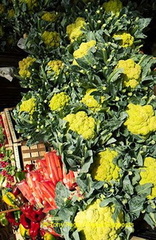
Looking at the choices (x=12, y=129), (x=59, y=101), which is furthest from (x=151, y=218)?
(x=12, y=129)

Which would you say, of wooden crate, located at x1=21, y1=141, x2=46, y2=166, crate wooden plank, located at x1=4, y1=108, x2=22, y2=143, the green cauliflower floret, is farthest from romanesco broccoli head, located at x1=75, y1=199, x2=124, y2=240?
crate wooden plank, located at x1=4, y1=108, x2=22, y2=143

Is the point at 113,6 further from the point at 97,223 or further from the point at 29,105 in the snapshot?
the point at 97,223

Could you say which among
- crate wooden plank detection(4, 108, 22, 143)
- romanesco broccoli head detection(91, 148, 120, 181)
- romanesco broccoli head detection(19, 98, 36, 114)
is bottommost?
romanesco broccoli head detection(91, 148, 120, 181)

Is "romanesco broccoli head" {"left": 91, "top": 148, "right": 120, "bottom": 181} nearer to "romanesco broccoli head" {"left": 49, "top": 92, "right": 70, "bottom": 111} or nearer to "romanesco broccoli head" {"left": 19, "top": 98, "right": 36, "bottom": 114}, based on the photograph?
"romanesco broccoli head" {"left": 49, "top": 92, "right": 70, "bottom": 111}

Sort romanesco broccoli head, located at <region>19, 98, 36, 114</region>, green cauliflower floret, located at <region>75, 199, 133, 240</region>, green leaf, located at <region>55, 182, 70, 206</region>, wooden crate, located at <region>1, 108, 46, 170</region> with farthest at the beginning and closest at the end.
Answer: wooden crate, located at <region>1, 108, 46, 170</region>
romanesco broccoli head, located at <region>19, 98, 36, 114</region>
green leaf, located at <region>55, 182, 70, 206</region>
green cauliflower floret, located at <region>75, 199, 133, 240</region>

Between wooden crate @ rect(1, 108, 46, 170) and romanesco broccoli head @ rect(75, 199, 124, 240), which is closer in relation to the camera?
romanesco broccoli head @ rect(75, 199, 124, 240)

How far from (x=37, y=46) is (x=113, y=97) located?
83 centimetres

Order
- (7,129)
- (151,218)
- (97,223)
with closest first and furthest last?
(97,223)
(151,218)
(7,129)

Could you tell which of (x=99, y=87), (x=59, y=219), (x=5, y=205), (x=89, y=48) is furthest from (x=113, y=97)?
(x=5, y=205)

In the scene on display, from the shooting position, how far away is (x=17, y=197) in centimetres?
233

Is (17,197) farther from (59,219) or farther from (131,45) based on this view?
(131,45)

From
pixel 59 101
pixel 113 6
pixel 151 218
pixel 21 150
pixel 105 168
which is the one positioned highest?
pixel 113 6

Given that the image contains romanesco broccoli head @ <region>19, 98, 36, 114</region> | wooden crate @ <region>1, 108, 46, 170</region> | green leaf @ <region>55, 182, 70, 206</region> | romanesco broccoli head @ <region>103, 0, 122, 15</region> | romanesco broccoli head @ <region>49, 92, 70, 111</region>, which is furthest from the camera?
wooden crate @ <region>1, 108, 46, 170</region>

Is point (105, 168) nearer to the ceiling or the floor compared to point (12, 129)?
nearer to the floor
